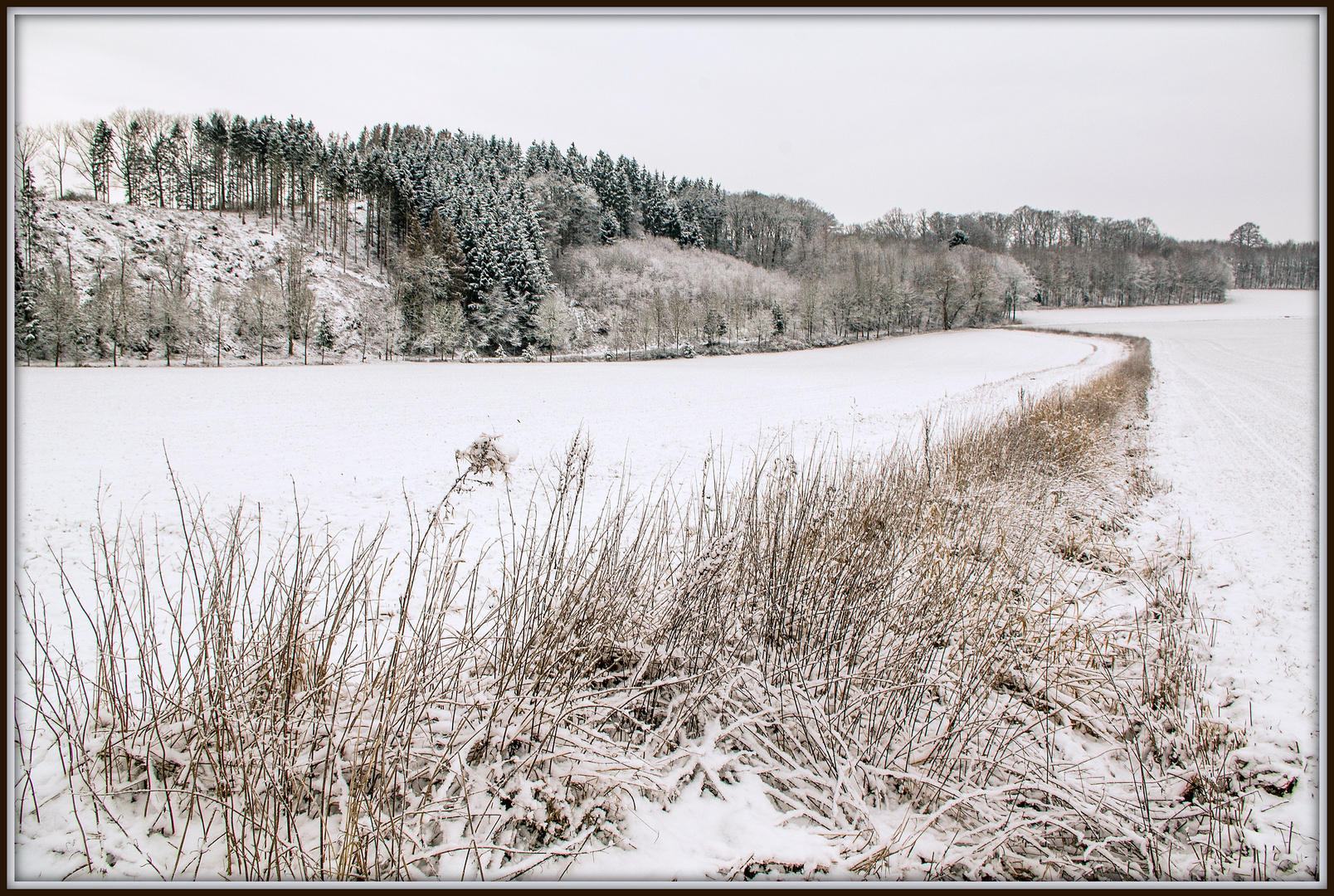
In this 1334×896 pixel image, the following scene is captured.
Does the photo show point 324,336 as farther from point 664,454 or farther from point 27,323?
point 664,454

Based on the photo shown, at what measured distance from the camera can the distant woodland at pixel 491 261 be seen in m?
51.1

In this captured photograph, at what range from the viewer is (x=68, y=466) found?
984 centimetres

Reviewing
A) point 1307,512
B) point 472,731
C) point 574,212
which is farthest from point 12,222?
point 574,212

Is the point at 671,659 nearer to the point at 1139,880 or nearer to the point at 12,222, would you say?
the point at 1139,880

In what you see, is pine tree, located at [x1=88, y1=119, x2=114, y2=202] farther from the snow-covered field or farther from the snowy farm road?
the snow-covered field

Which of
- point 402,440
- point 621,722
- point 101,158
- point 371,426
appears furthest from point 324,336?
point 621,722

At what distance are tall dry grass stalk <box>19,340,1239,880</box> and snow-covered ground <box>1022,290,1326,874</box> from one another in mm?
374

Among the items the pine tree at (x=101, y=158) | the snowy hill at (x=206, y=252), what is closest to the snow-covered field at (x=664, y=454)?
the snowy hill at (x=206, y=252)

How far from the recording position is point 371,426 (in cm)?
1623

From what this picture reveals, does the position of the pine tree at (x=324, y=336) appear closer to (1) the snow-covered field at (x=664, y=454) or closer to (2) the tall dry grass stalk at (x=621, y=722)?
(1) the snow-covered field at (x=664, y=454)

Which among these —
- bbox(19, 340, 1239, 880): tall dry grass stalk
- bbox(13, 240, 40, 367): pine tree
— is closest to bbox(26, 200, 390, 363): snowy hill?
bbox(13, 240, 40, 367): pine tree

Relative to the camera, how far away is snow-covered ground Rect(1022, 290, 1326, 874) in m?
3.25

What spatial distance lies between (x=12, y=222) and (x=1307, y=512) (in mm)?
12922

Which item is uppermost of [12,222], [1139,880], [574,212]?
[574,212]
